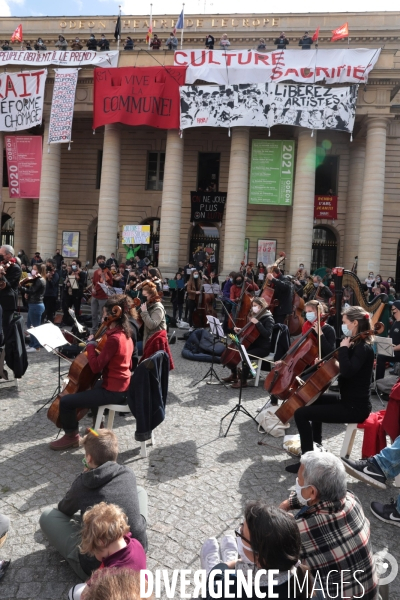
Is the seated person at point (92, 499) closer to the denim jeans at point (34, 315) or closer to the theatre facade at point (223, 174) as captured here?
the denim jeans at point (34, 315)

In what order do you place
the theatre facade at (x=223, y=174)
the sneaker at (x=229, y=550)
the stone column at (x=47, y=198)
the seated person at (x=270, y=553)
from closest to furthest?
the seated person at (x=270, y=553) → the sneaker at (x=229, y=550) → the theatre facade at (x=223, y=174) → the stone column at (x=47, y=198)

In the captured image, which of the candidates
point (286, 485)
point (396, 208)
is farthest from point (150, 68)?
point (286, 485)

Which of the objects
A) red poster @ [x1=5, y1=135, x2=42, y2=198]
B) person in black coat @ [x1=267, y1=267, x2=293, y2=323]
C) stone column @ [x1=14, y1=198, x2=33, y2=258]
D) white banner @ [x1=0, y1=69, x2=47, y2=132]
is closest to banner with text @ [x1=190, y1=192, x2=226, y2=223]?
red poster @ [x1=5, y1=135, x2=42, y2=198]

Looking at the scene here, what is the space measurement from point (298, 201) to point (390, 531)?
18.2 metres

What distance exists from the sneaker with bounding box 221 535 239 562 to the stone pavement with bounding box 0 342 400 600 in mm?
879

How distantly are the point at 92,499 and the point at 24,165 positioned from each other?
21702mm

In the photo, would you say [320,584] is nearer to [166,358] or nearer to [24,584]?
[24,584]

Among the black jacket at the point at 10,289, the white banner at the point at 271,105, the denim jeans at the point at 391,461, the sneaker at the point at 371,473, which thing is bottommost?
the sneaker at the point at 371,473

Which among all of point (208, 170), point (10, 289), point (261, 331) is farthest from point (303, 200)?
point (10, 289)

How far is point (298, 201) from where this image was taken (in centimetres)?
2053

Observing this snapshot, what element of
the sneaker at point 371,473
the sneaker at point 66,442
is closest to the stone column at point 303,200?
the sneaker at point 371,473

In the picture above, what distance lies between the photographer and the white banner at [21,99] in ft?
66.8

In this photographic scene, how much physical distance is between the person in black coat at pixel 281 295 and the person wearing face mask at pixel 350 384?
Result: 5662 mm

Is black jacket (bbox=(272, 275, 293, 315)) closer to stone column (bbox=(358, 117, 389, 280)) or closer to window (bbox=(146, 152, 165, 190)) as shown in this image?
stone column (bbox=(358, 117, 389, 280))
